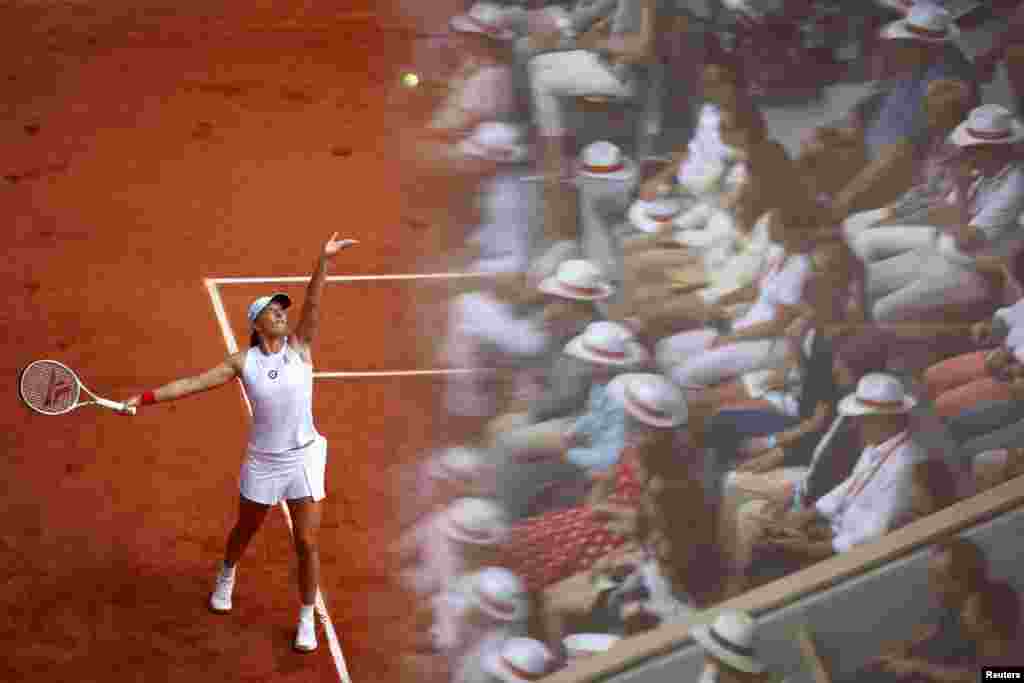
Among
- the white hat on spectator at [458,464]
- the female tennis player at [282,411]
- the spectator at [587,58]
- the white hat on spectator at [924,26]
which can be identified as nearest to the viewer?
the female tennis player at [282,411]

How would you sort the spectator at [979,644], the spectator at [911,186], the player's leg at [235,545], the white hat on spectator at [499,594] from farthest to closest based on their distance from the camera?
the spectator at [911,186] < the white hat on spectator at [499,594] < the spectator at [979,644] < the player's leg at [235,545]

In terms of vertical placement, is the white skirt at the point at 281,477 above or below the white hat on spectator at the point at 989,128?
above

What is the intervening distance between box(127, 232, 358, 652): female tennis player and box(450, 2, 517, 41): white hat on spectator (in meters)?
6.34

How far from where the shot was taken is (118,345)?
430 inches

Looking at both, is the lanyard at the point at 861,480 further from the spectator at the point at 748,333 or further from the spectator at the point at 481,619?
the spectator at the point at 481,619

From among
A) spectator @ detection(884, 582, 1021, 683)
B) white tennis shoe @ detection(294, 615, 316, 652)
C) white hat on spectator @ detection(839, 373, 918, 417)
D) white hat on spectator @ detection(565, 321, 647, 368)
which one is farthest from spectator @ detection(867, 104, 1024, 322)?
white tennis shoe @ detection(294, 615, 316, 652)

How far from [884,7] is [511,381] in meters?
5.37

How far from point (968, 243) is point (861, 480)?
2.49 meters

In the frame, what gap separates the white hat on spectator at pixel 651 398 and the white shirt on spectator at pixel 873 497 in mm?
1128

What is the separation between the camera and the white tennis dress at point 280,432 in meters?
8.35

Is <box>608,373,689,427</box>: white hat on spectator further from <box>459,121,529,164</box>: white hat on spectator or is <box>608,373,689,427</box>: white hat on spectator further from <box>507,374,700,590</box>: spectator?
<box>459,121,529,164</box>: white hat on spectator

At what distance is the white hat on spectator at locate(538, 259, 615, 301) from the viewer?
11523 mm

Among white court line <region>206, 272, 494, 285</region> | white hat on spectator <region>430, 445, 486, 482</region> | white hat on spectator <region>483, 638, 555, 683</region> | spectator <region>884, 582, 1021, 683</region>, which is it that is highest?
white court line <region>206, 272, 494, 285</region>

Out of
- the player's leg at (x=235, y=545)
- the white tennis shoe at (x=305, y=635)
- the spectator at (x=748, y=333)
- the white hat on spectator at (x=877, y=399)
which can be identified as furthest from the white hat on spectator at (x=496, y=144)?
the white tennis shoe at (x=305, y=635)
